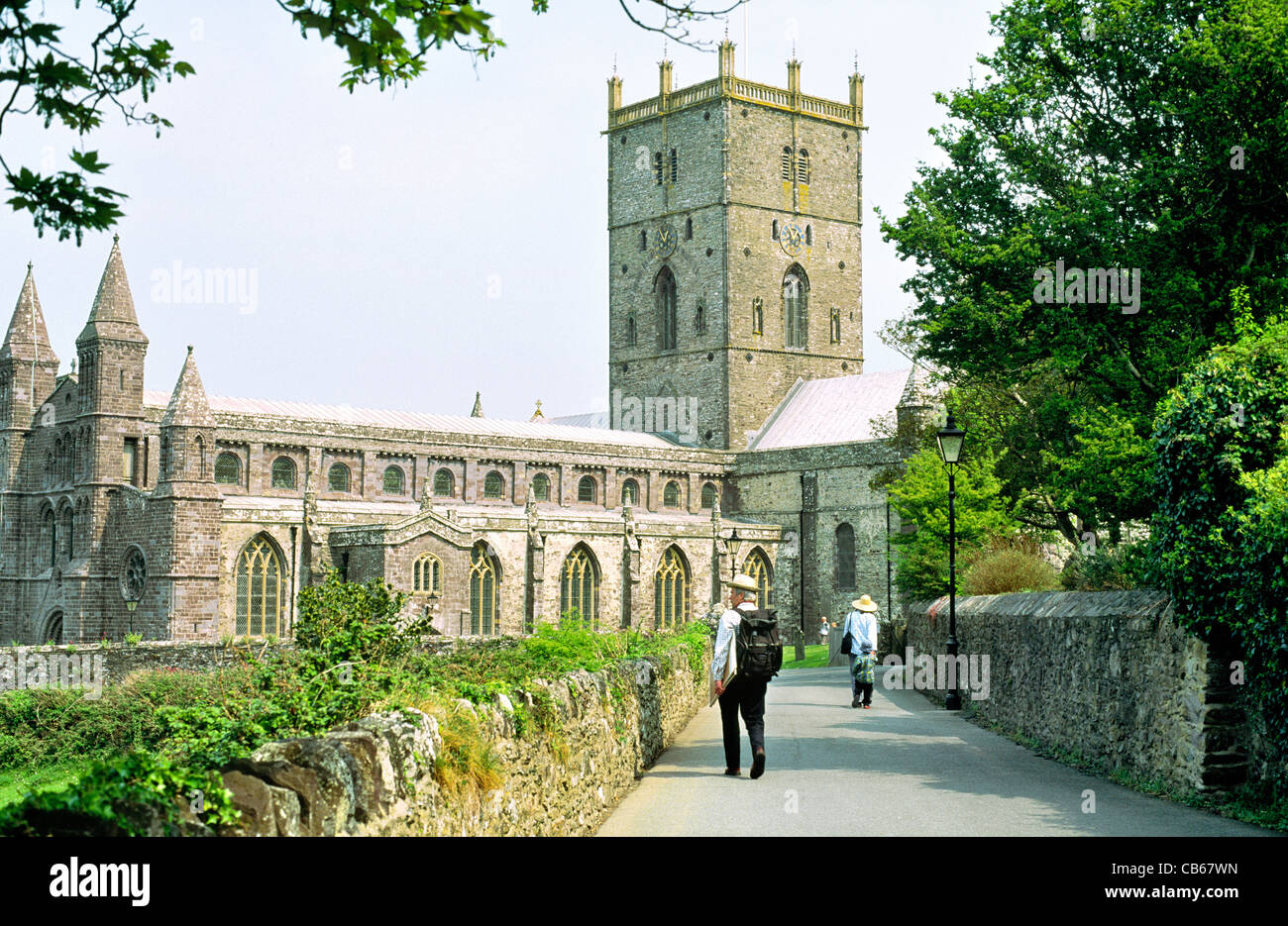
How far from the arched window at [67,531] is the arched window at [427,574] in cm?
1244

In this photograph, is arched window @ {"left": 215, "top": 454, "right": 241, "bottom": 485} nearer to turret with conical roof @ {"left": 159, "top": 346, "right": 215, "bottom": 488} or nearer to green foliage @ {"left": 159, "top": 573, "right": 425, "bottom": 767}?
turret with conical roof @ {"left": 159, "top": 346, "right": 215, "bottom": 488}

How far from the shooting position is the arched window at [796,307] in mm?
74688

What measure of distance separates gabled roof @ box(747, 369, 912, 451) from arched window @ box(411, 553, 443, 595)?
2273 cm

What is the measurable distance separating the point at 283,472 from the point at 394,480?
16.9 ft

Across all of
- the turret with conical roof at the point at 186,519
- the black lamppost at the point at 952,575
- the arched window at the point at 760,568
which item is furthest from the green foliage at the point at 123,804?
the arched window at the point at 760,568

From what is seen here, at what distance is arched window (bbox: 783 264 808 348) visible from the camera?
245 feet

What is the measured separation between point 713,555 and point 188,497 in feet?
81.4

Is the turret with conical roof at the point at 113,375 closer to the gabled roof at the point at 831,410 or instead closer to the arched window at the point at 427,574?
the arched window at the point at 427,574

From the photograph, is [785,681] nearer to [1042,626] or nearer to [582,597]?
[1042,626]

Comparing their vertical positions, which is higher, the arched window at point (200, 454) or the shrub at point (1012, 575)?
the arched window at point (200, 454)

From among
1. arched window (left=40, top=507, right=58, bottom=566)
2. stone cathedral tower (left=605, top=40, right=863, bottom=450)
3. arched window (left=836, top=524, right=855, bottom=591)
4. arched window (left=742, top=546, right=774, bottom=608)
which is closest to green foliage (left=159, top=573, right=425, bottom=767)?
arched window (left=40, top=507, right=58, bottom=566)

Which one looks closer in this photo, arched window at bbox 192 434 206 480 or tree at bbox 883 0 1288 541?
tree at bbox 883 0 1288 541

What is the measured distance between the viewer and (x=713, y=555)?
2488 inches
